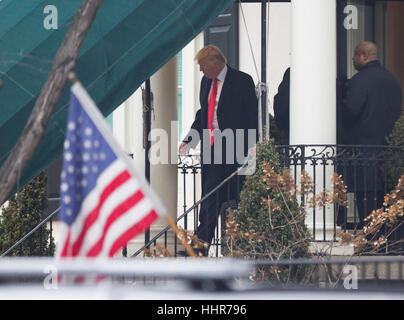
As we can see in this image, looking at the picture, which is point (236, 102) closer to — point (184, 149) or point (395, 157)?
point (184, 149)

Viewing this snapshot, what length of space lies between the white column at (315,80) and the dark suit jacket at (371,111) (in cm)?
28

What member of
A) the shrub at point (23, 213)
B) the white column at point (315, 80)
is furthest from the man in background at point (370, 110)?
the shrub at point (23, 213)

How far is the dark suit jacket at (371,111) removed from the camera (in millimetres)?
11039

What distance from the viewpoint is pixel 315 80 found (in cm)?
1105

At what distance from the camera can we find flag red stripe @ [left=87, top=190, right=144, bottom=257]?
403 centimetres

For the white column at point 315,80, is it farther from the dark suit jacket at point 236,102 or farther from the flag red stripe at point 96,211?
the flag red stripe at point 96,211

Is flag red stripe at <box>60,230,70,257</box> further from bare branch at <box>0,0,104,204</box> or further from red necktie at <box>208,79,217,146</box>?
red necktie at <box>208,79,217,146</box>

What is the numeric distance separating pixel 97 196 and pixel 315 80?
7.18 meters

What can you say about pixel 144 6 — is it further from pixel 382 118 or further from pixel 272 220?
pixel 382 118

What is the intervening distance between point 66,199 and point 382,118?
7509 mm

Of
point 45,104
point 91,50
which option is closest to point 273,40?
point 91,50

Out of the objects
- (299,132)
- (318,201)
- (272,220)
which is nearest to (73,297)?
(272,220)

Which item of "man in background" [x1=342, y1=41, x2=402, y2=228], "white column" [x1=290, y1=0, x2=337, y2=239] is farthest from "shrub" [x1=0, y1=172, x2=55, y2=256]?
"man in background" [x1=342, y1=41, x2=402, y2=228]

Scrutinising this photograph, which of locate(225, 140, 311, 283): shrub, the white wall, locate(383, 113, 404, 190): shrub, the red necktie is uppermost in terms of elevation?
the white wall
